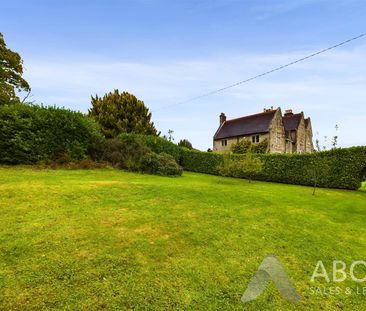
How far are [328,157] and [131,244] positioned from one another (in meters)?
17.8

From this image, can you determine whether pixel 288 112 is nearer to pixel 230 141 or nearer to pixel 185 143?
pixel 230 141

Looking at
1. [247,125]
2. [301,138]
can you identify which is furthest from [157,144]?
[301,138]

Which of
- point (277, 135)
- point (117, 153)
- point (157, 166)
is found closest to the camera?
point (157, 166)

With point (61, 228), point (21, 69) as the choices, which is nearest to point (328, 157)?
point (61, 228)

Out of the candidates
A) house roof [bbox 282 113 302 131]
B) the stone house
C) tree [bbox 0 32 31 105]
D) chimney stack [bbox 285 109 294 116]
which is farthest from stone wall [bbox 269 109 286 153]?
tree [bbox 0 32 31 105]

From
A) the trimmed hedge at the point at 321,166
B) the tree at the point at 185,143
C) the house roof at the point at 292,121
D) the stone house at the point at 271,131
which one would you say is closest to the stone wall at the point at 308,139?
the stone house at the point at 271,131

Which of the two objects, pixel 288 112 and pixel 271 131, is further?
pixel 288 112

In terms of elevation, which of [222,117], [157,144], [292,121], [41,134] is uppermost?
[222,117]

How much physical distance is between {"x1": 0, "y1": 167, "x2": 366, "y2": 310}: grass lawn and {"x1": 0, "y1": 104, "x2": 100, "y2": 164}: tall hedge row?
590cm

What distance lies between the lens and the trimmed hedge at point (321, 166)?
55.0 ft

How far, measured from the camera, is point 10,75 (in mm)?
24469

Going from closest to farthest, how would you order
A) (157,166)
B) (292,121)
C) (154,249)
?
(154,249), (157,166), (292,121)

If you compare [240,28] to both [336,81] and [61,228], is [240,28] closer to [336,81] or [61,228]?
[336,81]

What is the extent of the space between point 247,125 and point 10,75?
3363cm
